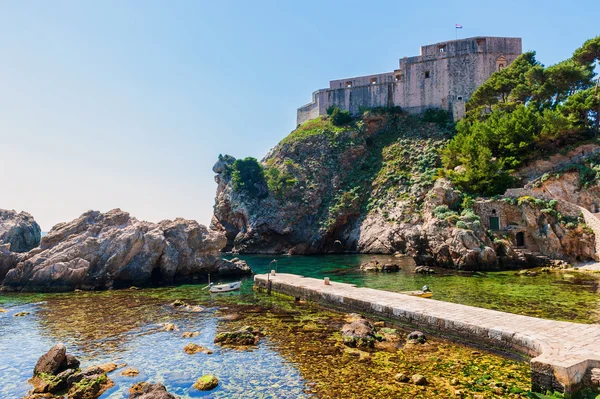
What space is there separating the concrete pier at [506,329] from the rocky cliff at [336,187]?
2474cm

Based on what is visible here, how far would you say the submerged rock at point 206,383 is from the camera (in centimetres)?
902

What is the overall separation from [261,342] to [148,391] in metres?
4.33

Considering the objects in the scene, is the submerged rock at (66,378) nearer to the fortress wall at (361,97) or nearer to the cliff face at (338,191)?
the cliff face at (338,191)

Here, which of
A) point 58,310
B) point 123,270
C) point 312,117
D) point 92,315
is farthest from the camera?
point 312,117

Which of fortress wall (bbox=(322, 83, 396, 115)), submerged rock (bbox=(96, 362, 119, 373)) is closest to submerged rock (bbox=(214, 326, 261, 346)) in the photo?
submerged rock (bbox=(96, 362, 119, 373))

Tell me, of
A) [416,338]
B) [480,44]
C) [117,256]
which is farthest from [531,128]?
[117,256]

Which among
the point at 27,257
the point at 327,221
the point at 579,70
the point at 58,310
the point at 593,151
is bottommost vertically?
the point at 58,310

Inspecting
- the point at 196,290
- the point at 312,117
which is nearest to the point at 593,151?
the point at 196,290

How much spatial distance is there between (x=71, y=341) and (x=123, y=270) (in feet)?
41.7

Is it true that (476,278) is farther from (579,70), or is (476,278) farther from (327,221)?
(327,221)

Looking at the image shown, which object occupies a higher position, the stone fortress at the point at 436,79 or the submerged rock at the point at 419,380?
the stone fortress at the point at 436,79

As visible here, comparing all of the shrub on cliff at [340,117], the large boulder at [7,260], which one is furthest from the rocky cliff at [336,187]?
the large boulder at [7,260]

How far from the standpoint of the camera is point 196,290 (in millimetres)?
23281

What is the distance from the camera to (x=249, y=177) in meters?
54.1
